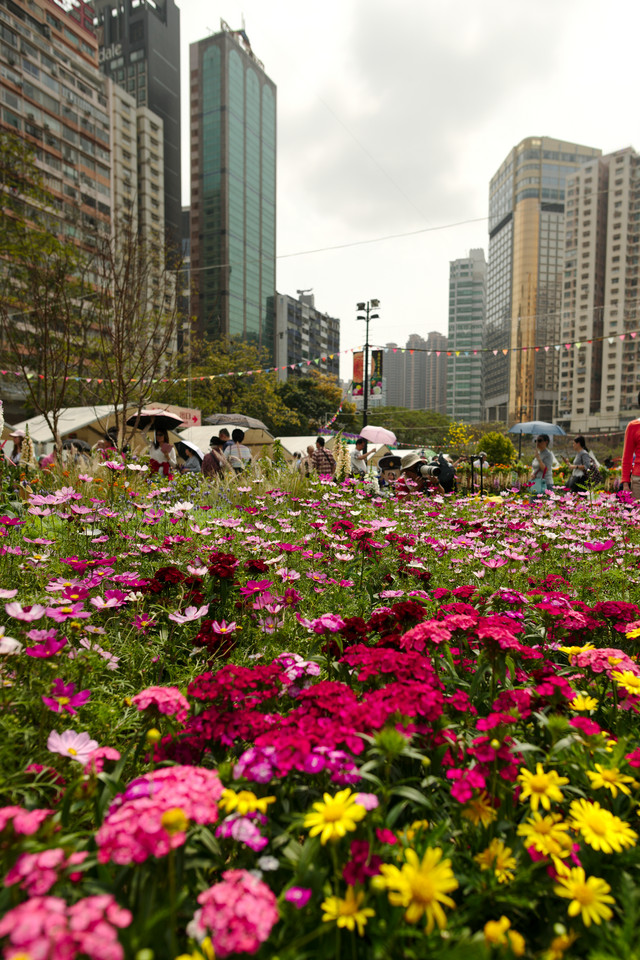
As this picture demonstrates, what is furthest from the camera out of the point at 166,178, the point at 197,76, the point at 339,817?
the point at 197,76

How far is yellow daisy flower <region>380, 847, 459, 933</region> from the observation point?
0.68 m

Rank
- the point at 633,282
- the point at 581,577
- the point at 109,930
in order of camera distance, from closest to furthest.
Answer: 1. the point at 109,930
2. the point at 581,577
3. the point at 633,282

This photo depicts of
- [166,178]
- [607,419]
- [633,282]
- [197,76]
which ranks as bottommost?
[607,419]

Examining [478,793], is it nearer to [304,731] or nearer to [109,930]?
[304,731]

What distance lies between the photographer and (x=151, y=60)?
63.2 m

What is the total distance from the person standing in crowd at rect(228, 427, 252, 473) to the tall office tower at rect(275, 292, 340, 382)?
215 ft

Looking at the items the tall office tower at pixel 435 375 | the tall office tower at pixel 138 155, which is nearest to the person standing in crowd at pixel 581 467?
the tall office tower at pixel 138 155

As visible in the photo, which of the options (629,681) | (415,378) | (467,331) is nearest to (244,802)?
(629,681)

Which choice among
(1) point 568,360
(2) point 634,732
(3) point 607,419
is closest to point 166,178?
(1) point 568,360

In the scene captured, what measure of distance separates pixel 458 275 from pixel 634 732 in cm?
Answer: 12034

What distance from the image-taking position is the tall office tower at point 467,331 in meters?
99.7

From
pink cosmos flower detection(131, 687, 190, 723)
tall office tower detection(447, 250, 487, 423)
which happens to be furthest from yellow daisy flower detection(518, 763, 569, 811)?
tall office tower detection(447, 250, 487, 423)

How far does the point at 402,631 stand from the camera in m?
1.56

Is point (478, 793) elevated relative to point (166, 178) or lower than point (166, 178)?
lower
